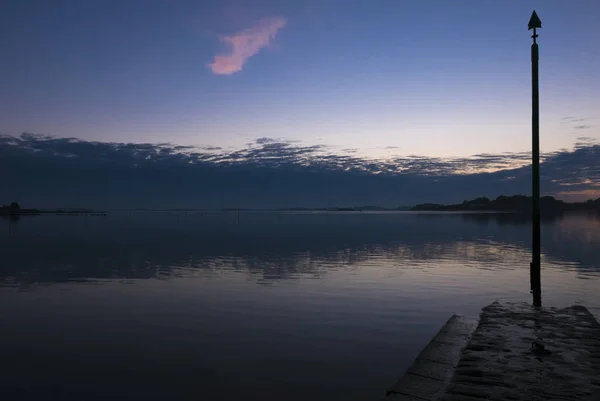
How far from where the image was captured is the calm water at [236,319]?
12625mm

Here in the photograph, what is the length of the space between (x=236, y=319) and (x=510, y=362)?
1153cm

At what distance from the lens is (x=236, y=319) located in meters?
19.4

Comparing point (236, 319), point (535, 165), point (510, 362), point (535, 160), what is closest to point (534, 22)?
point (535, 160)

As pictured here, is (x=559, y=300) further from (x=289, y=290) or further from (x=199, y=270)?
(x=199, y=270)

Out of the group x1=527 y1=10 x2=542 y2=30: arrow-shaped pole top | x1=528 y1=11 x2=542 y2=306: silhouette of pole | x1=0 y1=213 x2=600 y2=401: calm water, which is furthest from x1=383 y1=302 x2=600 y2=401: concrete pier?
x1=527 y1=10 x2=542 y2=30: arrow-shaped pole top

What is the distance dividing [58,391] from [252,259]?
29445 millimetres

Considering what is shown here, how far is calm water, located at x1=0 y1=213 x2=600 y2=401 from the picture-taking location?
12625 mm

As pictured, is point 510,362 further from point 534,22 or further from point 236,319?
point 534,22

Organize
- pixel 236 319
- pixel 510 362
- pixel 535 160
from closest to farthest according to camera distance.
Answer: pixel 510 362 < pixel 236 319 < pixel 535 160

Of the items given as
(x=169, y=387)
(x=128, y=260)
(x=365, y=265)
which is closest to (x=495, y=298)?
(x=365, y=265)

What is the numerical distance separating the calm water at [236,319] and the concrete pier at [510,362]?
1.54m

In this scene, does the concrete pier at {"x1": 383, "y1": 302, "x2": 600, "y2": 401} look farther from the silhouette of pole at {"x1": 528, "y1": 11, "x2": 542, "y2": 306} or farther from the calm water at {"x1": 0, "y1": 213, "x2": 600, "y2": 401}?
the silhouette of pole at {"x1": 528, "y1": 11, "x2": 542, "y2": 306}

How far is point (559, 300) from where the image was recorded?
23219 millimetres

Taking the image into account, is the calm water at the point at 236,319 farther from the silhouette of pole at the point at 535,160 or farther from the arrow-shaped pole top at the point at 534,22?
the arrow-shaped pole top at the point at 534,22
